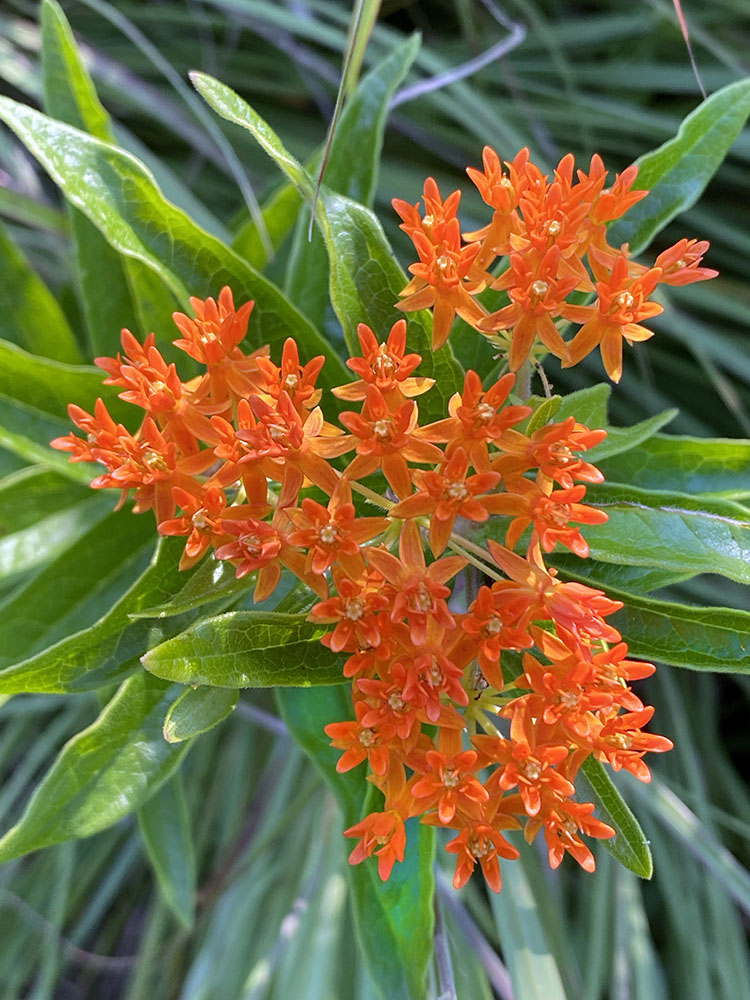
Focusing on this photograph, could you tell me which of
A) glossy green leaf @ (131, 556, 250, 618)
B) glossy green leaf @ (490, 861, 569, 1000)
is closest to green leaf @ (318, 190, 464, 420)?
glossy green leaf @ (131, 556, 250, 618)

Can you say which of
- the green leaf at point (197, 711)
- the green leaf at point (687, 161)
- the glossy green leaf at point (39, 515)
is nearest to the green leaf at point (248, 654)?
the green leaf at point (197, 711)

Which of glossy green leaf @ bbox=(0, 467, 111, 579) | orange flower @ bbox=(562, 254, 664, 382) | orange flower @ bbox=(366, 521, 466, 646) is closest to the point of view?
orange flower @ bbox=(366, 521, 466, 646)

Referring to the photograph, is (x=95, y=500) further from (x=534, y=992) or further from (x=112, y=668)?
(x=534, y=992)

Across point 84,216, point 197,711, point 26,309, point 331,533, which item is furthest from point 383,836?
point 26,309

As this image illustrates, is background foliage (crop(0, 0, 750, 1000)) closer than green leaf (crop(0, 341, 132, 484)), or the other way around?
background foliage (crop(0, 0, 750, 1000))

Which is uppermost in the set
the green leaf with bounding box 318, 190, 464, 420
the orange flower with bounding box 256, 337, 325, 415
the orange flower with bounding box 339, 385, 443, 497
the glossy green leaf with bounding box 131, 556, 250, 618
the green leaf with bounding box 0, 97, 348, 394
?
the green leaf with bounding box 0, 97, 348, 394

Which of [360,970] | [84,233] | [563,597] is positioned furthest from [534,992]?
[84,233]

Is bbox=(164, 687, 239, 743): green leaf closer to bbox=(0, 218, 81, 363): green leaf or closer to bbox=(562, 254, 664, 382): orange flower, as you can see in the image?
bbox=(562, 254, 664, 382): orange flower
